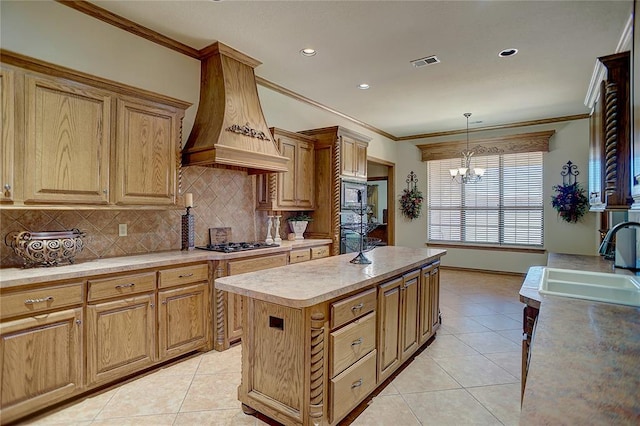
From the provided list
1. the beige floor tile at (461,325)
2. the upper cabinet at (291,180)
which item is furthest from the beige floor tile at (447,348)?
the upper cabinet at (291,180)

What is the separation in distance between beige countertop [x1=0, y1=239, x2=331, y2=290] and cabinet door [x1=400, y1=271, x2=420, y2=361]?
1.51m

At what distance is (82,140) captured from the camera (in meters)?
2.53

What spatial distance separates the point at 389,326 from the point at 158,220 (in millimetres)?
2366

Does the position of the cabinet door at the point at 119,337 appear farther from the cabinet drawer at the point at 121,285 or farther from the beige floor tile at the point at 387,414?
the beige floor tile at the point at 387,414

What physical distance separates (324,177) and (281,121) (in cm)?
96

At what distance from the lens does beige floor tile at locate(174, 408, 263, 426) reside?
2.14m

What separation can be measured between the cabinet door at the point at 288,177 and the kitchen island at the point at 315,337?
6.02ft

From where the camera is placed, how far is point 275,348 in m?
2.04

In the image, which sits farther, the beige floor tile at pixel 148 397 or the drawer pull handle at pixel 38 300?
the beige floor tile at pixel 148 397

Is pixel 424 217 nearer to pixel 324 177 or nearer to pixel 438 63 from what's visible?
pixel 324 177

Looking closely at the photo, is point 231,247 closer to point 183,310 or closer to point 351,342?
point 183,310

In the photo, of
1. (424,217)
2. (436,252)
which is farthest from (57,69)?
(424,217)

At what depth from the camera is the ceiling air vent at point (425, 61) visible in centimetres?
368

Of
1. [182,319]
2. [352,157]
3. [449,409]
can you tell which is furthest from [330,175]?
[449,409]
